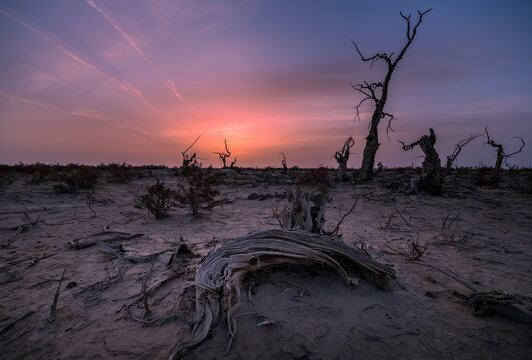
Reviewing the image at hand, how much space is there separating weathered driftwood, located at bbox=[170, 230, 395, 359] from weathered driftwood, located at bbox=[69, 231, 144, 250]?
2669 mm

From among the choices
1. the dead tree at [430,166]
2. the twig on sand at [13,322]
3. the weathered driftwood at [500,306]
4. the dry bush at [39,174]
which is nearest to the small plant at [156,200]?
the twig on sand at [13,322]

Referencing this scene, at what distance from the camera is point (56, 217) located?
616cm

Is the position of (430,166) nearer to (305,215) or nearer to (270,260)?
(305,215)

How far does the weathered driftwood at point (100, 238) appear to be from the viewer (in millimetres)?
3927

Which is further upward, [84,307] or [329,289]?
[329,289]

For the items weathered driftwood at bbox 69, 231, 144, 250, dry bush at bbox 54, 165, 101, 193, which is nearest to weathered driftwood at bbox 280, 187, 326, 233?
weathered driftwood at bbox 69, 231, 144, 250

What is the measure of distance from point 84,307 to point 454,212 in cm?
815

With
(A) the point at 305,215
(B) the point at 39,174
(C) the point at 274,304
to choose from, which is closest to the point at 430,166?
(A) the point at 305,215

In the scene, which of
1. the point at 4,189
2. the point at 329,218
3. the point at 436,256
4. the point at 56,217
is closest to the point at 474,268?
the point at 436,256

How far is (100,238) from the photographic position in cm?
434

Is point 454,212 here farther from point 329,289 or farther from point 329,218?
point 329,289

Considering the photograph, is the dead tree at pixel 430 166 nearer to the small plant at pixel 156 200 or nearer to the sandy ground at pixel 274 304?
the sandy ground at pixel 274 304

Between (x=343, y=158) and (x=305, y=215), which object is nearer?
(x=305, y=215)

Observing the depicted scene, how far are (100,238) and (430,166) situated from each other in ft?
32.8
